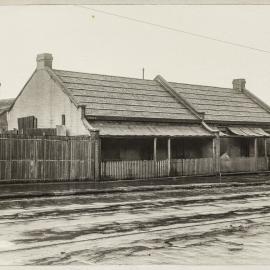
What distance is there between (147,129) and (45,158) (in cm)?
663

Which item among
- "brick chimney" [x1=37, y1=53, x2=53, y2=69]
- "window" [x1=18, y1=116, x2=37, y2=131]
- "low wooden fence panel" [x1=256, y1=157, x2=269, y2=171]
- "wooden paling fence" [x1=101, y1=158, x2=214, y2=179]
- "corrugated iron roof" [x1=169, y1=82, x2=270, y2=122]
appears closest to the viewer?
"wooden paling fence" [x1=101, y1=158, x2=214, y2=179]

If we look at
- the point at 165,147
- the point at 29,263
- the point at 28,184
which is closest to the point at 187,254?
the point at 29,263

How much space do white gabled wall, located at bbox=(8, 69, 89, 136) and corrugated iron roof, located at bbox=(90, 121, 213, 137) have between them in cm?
109

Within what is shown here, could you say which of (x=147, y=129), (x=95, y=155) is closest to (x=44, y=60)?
(x=147, y=129)

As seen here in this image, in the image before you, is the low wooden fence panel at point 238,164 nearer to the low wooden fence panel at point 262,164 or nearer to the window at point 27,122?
the low wooden fence panel at point 262,164

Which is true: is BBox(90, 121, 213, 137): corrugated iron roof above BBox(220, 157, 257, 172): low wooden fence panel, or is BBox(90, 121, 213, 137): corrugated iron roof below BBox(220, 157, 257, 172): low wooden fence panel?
above

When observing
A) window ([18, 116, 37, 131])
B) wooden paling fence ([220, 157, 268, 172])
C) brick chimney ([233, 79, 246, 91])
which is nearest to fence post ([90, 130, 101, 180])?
window ([18, 116, 37, 131])

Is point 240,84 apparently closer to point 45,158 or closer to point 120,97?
point 120,97

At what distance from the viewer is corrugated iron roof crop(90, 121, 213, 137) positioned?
24.6m

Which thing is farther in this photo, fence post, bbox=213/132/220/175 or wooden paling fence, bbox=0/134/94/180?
fence post, bbox=213/132/220/175

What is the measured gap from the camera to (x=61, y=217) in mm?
12289

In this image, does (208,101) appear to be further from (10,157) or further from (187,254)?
(187,254)

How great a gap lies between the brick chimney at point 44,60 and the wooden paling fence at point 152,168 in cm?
795

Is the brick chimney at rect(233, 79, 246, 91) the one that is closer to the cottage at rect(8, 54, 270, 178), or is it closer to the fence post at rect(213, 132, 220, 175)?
the cottage at rect(8, 54, 270, 178)
